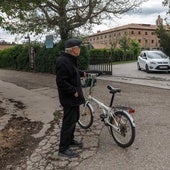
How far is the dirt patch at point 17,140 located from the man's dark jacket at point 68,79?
119 cm

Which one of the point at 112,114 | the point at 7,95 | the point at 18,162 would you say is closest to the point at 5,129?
the point at 18,162

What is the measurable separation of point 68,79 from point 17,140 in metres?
1.90

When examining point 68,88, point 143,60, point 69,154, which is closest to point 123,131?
point 69,154

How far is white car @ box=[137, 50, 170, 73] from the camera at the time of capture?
2064 centimetres

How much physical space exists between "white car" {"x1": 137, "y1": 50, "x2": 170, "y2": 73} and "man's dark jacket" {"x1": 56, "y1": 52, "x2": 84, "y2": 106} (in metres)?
16.2

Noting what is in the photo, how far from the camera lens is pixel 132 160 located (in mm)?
4844

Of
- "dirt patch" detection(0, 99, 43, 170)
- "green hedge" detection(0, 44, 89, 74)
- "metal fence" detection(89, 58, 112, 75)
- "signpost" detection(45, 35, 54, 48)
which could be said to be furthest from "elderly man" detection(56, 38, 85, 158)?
"signpost" detection(45, 35, 54, 48)

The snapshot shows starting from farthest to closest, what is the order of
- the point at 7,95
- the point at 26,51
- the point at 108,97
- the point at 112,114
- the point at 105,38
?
the point at 105,38 < the point at 26,51 < the point at 7,95 < the point at 108,97 < the point at 112,114

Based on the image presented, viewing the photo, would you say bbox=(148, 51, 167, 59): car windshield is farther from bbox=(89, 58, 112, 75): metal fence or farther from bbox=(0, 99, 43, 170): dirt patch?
bbox=(0, 99, 43, 170): dirt patch

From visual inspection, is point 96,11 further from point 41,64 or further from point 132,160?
point 132,160

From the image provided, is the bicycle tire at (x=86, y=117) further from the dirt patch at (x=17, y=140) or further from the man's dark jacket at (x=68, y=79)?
the man's dark jacket at (x=68, y=79)

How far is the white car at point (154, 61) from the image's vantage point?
20641 mm

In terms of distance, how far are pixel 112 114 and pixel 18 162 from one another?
1802 mm

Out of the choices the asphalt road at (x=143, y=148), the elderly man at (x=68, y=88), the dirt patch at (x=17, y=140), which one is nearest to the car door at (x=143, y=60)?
the asphalt road at (x=143, y=148)
